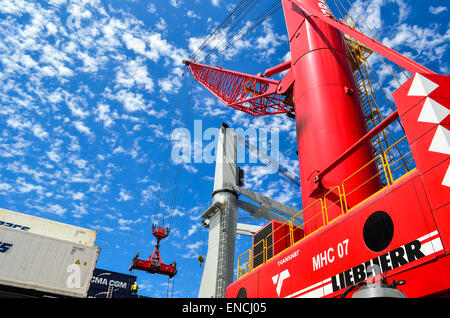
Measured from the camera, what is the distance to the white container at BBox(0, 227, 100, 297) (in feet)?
59.1

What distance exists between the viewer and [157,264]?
3094 cm

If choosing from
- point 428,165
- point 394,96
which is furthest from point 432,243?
point 394,96

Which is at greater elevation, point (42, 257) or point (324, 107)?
point (324, 107)

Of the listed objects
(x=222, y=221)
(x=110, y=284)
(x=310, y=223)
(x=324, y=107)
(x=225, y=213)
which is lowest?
(x=310, y=223)

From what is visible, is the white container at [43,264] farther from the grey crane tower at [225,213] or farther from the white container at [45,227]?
the grey crane tower at [225,213]

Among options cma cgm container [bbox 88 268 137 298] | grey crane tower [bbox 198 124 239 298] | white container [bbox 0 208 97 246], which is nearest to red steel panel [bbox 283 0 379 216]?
white container [bbox 0 208 97 246]

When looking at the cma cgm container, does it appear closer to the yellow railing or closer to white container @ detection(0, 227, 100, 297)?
white container @ detection(0, 227, 100, 297)

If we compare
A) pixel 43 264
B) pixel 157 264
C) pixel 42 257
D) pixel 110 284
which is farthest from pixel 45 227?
pixel 110 284

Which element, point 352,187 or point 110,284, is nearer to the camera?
point 352,187

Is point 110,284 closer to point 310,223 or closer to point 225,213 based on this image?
point 225,213

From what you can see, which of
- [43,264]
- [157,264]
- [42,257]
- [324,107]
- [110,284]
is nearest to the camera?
[324,107]

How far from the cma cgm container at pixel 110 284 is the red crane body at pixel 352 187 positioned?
2765 inches

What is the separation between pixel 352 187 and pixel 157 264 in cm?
2376

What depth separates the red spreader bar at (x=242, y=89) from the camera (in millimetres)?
21344
